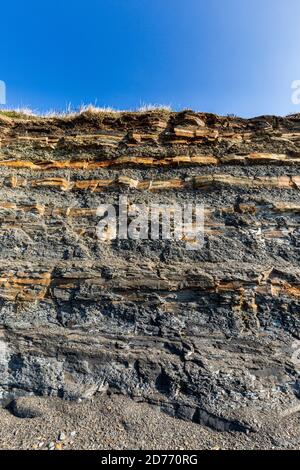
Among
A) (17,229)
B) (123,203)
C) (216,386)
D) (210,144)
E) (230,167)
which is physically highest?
(210,144)

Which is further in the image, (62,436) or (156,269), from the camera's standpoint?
(156,269)

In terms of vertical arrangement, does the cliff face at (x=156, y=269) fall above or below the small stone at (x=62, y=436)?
above

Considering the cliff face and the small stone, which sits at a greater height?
the cliff face

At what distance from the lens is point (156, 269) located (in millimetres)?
6055

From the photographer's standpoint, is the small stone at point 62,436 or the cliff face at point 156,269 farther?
the cliff face at point 156,269

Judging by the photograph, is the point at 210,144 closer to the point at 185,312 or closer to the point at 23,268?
the point at 185,312

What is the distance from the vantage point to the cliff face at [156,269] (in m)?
5.23

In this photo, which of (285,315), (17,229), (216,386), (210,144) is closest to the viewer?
(216,386)

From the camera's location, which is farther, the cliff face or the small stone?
the cliff face

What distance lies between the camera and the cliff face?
5230 mm

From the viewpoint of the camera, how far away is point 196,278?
586 cm

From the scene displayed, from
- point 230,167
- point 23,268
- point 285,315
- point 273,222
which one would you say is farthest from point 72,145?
point 285,315

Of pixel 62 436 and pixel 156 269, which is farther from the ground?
pixel 156 269
